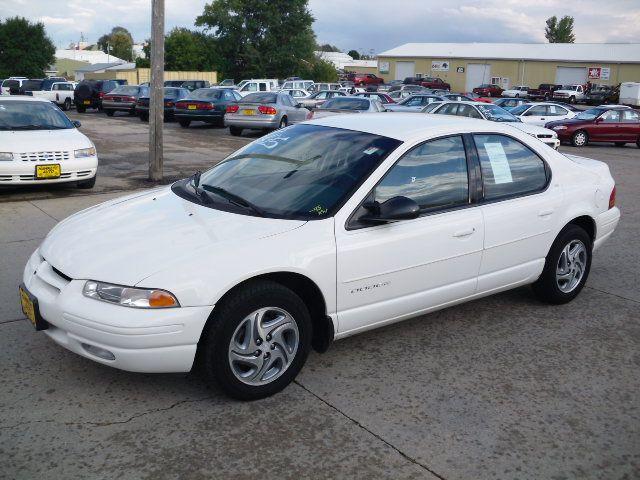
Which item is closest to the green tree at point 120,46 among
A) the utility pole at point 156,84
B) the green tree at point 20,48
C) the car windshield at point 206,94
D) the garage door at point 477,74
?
the green tree at point 20,48

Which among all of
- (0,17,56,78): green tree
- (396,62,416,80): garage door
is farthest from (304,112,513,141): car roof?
(396,62,416,80): garage door

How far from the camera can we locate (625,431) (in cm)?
338

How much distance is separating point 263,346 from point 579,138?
20192 mm

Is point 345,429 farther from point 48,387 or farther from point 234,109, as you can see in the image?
point 234,109

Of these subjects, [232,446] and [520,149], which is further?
[520,149]

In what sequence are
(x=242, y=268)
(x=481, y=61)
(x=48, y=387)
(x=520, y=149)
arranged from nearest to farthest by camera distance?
(x=242, y=268) < (x=48, y=387) < (x=520, y=149) < (x=481, y=61)

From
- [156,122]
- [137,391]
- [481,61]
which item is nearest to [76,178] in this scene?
[156,122]

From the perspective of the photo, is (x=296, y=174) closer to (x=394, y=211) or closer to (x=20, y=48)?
(x=394, y=211)

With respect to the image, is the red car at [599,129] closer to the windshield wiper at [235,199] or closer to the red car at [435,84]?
the windshield wiper at [235,199]

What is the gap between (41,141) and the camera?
9102 millimetres

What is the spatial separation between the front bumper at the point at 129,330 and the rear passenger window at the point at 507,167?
232cm

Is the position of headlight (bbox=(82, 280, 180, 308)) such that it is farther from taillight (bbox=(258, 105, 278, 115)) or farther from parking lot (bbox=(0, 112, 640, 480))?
taillight (bbox=(258, 105, 278, 115))

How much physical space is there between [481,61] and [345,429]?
64.2m

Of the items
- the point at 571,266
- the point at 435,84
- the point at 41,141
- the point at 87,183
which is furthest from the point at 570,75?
the point at 571,266
